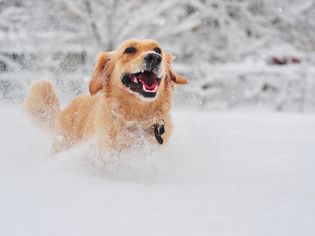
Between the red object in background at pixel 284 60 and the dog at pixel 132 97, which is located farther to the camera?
the red object in background at pixel 284 60

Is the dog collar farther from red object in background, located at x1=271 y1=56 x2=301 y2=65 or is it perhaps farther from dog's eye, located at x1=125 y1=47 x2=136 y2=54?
red object in background, located at x1=271 y1=56 x2=301 y2=65

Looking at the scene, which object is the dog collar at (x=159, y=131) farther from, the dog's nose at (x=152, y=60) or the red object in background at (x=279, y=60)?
the red object in background at (x=279, y=60)

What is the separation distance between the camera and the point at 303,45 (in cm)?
1519

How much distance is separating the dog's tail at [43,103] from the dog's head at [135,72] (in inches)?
38.0

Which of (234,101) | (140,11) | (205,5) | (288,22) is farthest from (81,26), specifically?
(288,22)

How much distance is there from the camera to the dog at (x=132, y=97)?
3.12 m

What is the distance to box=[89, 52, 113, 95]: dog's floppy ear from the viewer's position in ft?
11.1

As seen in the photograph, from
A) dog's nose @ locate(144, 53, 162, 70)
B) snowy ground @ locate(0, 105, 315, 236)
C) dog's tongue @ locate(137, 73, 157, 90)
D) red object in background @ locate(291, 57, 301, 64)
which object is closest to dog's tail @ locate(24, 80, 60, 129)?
snowy ground @ locate(0, 105, 315, 236)

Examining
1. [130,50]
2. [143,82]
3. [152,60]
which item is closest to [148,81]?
[143,82]

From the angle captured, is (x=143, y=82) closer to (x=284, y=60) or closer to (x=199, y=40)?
(x=199, y=40)

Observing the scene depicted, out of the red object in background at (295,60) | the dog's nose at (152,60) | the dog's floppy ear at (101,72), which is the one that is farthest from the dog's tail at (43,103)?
the red object in background at (295,60)

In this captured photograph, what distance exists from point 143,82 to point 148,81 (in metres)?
0.04

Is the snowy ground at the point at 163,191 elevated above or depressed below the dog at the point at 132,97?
below

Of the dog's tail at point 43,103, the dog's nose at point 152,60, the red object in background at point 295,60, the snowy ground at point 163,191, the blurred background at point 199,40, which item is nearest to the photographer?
the snowy ground at point 163,191
